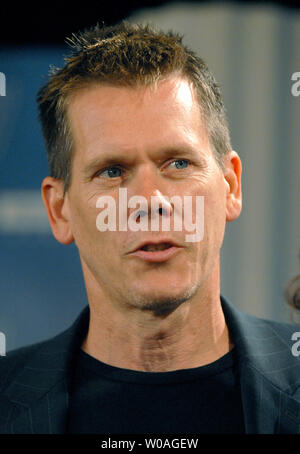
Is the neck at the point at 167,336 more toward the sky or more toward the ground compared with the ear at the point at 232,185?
more toward the ground

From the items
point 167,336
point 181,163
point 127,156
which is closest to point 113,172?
point 127,156

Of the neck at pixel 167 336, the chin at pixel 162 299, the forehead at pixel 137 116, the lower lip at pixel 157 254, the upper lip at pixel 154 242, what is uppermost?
the forehead at pixel 137 116

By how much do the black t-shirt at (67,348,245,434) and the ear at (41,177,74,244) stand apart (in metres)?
0.44

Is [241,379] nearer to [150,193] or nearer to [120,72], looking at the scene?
[150,193]

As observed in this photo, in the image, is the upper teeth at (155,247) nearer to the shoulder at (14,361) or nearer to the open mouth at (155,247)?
the open mouth at (155,247)

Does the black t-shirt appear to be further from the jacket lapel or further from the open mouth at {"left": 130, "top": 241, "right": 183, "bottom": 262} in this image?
the open mouth at {"left": 130, "top": 241, "right": 183, "bottom": 262}

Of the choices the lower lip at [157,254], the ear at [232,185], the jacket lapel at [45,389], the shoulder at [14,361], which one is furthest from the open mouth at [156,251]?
the shoulder at [14,361]

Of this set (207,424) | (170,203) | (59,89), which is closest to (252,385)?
(207,424)

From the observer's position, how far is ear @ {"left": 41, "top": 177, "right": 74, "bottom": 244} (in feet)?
6.38

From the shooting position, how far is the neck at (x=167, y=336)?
1771 millimetres

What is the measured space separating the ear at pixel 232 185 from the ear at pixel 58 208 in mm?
494

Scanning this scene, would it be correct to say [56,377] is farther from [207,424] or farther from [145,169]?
[145,169]

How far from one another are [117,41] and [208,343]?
92cm

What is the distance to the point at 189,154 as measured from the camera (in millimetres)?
1743
